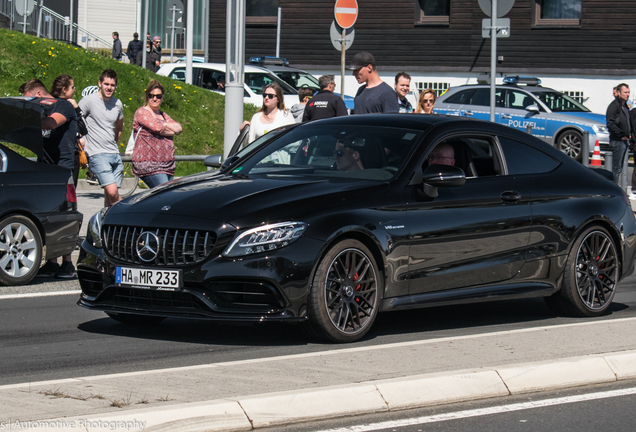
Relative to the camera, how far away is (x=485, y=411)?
5.50 metres

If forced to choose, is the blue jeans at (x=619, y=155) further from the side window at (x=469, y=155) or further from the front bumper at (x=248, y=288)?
the front bumper at (x=248, y=288)

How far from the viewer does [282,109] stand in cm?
1227

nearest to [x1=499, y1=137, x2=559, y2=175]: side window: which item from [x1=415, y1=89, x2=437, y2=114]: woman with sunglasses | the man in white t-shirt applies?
[x1=415, y1=89, x2=437, y2=114]: woman with sunglasses

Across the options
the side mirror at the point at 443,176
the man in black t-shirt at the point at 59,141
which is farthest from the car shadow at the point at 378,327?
the man in black t-shirt at the point at 59,141

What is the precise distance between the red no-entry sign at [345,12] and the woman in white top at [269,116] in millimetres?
4527

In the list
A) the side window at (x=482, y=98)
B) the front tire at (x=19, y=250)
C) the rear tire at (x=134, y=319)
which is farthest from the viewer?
the side window at (x=482, y=98)

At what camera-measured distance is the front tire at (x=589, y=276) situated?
8367 mm

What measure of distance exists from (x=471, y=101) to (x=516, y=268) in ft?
59.2

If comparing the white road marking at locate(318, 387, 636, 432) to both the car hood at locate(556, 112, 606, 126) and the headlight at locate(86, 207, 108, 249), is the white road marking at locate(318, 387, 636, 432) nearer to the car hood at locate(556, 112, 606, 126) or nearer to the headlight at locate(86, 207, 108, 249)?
the headlight at locate(86, 207, 108, 249)

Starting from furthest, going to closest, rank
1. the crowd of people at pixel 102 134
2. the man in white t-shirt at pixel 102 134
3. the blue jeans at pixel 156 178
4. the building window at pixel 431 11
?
the building window at pixel 431 11, the man in white t-shirt at pixel 102 134, the blue jeans at pixel 156 178, the crowd of people at pixel 102 134

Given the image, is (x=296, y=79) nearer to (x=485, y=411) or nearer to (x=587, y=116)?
(x=587, y=116)

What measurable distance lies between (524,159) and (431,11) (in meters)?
28.7

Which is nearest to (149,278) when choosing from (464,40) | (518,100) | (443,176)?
(443,176)

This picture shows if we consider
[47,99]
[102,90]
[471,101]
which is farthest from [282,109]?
[471,101]
